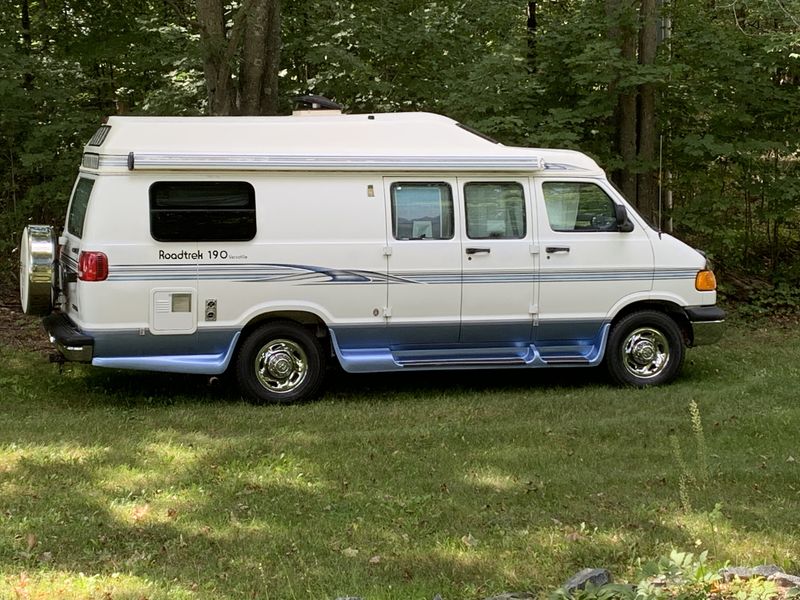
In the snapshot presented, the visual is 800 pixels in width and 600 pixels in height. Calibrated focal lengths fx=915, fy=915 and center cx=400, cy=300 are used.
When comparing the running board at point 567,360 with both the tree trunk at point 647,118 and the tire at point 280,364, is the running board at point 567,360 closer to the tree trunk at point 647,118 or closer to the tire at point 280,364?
the tire at point 280,364

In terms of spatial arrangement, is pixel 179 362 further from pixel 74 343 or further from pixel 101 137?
pixel 101 137

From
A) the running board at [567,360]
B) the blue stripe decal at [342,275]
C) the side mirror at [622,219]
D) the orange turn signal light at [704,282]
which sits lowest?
the running board at [567,360]

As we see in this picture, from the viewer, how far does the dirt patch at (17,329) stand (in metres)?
10.3

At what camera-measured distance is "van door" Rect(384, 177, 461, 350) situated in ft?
26.9

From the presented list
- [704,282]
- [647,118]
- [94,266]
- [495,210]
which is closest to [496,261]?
[495,210]

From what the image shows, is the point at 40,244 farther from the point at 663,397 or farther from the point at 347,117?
the point at 663,397

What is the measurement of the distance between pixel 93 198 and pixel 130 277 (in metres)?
0.72

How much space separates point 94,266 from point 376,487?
329cm

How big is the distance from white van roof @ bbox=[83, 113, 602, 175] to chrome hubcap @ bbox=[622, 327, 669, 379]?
1633mm

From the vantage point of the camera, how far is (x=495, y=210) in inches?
333

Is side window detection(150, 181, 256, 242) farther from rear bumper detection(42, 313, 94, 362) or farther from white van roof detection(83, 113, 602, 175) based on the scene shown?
rear bumper detection(42, 313, 94, 362)

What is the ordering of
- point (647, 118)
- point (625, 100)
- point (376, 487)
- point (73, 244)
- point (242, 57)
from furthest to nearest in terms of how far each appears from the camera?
point (647, 118)
point (625, 100)
point (242, 57)
point (73, 244)
point (376, 487)

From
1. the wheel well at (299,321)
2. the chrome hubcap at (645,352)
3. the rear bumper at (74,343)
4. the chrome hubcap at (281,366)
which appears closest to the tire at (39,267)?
the rear bumper at (74,343)

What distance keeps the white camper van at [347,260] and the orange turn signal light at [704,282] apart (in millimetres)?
23
